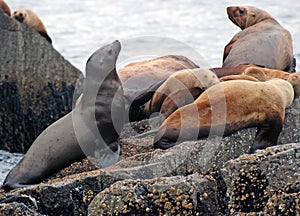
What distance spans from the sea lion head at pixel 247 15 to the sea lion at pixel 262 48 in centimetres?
16

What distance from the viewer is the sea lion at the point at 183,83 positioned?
6816mm

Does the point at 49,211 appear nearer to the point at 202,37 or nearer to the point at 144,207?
the point at 144,207

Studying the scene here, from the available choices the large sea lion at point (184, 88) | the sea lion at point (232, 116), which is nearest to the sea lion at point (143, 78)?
the large sea lion at point (184, 88)

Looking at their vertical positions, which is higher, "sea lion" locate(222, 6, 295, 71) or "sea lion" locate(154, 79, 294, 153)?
"sea lion" locate(154, 79, 294, 153)

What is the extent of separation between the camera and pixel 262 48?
27.6 ft

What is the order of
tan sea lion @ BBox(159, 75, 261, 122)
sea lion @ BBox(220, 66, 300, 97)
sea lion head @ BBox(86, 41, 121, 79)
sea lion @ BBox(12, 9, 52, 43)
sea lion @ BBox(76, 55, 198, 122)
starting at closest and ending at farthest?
tan sea lion @ BBox(159, 75, 261, 122), sea lion @ BBox(220, 66, 300, 97), sea lion head @ BBox(86, 41, 121, 79), sea lion @ BBox(76, 55, 198, 122), sea lion @ BBox(12, 9, 52, 43)

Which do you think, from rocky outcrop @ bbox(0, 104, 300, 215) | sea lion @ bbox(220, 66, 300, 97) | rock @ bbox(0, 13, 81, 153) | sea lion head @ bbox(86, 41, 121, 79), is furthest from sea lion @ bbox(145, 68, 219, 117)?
rock @ bbox(0, 13, 81, 153)

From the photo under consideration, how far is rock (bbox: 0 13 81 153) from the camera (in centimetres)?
1011

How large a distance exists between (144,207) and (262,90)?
1899 mm

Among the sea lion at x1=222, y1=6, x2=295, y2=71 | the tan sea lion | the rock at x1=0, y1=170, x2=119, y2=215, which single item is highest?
the rock at x1=0, y1=170, x2=119, y2=215

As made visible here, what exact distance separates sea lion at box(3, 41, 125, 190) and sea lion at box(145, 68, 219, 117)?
12.7 inches

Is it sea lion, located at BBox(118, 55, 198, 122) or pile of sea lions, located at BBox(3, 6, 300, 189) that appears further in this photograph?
sea lion, located at BBox(118, 55, 198, 122)

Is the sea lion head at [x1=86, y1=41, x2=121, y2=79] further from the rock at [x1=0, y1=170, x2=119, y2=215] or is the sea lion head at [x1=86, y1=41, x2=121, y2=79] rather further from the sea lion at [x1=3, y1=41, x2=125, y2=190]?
the rock at [x1=0, y1=170, x2=119, y2=215]

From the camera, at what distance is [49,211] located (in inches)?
196
